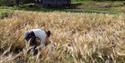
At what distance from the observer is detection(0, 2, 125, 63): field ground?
24.6 ft

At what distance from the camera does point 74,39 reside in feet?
26.9

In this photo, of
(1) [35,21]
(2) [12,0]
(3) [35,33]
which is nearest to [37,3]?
(2) [12,0]

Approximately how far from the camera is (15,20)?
10430 mm

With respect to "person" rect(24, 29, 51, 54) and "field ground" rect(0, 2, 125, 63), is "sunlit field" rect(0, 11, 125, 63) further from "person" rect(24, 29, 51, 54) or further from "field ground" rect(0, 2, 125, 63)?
"person" rect(24, 29, 51, 54)

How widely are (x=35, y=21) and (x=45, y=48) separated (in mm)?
2845

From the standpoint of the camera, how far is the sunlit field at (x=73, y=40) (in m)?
7.49

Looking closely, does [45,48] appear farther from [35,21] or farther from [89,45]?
[35,21]

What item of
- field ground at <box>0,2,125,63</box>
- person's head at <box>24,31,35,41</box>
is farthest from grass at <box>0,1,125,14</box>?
person's head at <box>24,31,35,41</box>

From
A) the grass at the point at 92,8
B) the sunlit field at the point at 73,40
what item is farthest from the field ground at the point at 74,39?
the grass at the point at 92,8

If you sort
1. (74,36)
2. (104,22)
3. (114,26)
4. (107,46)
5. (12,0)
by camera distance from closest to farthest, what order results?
(107,46) < (74,36) < (114,26) < (104,22) < (12,0)

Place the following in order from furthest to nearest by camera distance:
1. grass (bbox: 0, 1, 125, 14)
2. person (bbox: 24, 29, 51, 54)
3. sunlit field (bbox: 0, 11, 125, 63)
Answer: grass (bbox: 0, 1, 125, 14), person (bbox: 24, 29, 51, 54), sunlit field (bbox: 0, 11, 125, 63)

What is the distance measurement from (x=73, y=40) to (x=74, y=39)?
5 cm

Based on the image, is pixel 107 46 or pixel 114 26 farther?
pixel 114 26

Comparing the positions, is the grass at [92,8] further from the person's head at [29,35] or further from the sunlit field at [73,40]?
the person's head at [29,35]
